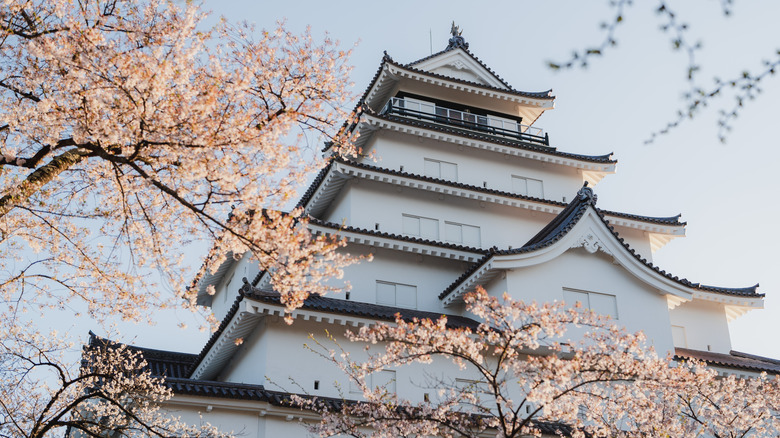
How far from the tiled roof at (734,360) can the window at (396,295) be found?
→ 8.32 metres

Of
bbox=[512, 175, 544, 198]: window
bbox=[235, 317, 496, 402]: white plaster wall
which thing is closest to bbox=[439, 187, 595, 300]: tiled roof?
bbox=[235, 317, 496, 402]: white plaster wall

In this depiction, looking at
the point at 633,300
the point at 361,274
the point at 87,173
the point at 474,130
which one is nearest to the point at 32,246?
the point at 87,173

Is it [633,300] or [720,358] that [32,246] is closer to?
[633,300]

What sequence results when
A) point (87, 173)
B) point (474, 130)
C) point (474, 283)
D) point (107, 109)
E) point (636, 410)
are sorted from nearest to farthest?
point (107, 109) → point (87, 173) → point (636, 410) → point (474, 283) → point (474, 130)

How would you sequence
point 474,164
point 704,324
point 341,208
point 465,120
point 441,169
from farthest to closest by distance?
point 465,120 < point 474,164 < point 441,169 < point 341,208 < point 704,324

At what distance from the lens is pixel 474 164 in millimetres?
27406

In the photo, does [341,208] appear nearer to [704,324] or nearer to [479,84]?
[479,84]

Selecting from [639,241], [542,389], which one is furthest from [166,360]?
[639,241]

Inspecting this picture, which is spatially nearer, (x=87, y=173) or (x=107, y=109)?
(x=107, y=109)

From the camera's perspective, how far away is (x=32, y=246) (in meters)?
11.7

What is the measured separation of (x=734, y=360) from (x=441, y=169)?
12161 millimetres

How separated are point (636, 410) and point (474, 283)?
7.00 m

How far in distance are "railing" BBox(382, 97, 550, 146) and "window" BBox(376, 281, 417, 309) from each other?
7508mm

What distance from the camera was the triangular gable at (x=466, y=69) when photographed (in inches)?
1178
